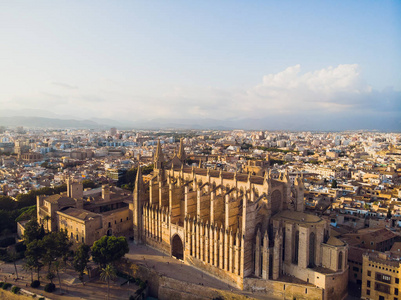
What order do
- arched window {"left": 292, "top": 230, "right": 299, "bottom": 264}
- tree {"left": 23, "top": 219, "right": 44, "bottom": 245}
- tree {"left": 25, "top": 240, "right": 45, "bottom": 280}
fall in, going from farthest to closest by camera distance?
tree {"left": 23, "top": 219, "right": 44, "bottom": 245}, tree {"left": 25, "top": 240, "right": 45, "bottom": 280}, arched window {"left": 292, "top": 230, "right": 299, "bottom": 264}

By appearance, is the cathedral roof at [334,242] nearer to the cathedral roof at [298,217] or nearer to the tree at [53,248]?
the cathedral roof at [298,217]

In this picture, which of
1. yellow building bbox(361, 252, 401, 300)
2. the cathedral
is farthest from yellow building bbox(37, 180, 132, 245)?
yellow building bbox(361, 252, 401, 300)

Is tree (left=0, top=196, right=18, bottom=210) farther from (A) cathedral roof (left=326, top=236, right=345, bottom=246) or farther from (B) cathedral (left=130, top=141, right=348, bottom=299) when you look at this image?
(A) cathedral roof (left=326, top=236, right=345, bottom=246)

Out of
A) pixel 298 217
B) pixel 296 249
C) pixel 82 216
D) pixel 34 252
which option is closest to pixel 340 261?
pixel 296 249

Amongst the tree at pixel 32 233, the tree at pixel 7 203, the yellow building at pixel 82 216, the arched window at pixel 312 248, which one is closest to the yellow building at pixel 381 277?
the arched window at pixel 312 248

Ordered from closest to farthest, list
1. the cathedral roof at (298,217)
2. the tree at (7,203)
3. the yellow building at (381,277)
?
1. the yellow building at (381,277)
2. the cathedral roof at (298,217)
3. the tree at (7,203)


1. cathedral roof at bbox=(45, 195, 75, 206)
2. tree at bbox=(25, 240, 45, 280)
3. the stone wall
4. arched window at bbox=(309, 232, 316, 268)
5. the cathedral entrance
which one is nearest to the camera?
the stone wall

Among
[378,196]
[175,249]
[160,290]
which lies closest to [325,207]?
[378,196]

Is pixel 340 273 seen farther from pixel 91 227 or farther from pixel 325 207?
pixel 91 227

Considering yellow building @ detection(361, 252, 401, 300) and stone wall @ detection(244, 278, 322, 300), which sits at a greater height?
yellow building @ detection(361, 252, 401, 300)
